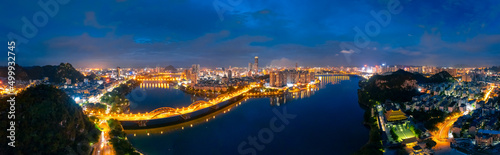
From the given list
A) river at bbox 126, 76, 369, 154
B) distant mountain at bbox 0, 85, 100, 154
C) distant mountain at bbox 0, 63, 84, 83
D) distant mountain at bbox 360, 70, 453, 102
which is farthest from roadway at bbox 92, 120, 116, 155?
distant mountain at bbox 0, 63, 84, 83

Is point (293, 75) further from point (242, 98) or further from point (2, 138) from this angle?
point (2, 138)

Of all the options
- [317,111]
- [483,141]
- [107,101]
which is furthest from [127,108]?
[483,141]

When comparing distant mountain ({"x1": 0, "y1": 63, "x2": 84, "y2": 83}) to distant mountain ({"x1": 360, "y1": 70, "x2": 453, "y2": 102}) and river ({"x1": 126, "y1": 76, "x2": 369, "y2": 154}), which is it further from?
distant mountain ({"x1": 360, "y1": 70, "x2": 453, "y2": 102})

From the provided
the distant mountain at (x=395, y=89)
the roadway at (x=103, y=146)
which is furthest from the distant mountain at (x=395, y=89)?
the roadway at (x=103, y=146)

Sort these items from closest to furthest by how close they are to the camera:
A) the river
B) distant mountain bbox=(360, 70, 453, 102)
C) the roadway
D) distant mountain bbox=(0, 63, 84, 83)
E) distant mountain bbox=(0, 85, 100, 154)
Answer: distant mountain bbox=(0, 85, 100, 154), the roadway, the river, distant mountain bbox=(360, 70, 453, 102), distant mountain bbox=(0, 63, 84, 83)

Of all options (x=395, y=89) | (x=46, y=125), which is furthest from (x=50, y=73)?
(x=395, y=89)

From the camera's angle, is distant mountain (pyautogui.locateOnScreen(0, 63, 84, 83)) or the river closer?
the river
